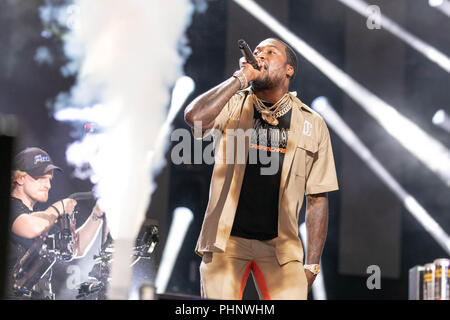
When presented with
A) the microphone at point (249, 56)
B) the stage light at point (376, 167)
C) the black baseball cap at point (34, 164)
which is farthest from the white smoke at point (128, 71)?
the microphone at point (249, 56)

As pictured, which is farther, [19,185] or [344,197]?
[344,197]

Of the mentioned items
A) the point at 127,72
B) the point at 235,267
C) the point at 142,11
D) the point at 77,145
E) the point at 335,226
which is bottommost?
the point at 235,267

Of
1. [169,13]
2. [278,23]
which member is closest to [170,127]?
[169,13]

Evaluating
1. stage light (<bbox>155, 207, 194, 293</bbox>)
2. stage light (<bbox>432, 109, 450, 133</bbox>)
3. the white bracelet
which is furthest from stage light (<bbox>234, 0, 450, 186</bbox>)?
the white bracelet

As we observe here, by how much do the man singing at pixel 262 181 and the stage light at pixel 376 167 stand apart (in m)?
4.11

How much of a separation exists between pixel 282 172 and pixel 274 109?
13.4 inches

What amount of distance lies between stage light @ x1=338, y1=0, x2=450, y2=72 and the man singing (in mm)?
4367

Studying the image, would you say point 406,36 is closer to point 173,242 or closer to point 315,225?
point 173,242

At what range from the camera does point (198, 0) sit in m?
6.81

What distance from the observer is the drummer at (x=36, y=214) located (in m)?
3.99

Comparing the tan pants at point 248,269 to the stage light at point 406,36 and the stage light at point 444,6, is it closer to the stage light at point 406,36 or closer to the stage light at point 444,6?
the stage light at point 406,36

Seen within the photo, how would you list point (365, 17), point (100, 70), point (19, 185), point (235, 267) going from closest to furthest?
point (235, 267)
point (19, 185)
point (100, 70)
point (365, 17)

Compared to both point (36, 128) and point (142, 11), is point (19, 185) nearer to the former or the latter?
point (36, 128)

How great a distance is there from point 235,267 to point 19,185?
225cm
